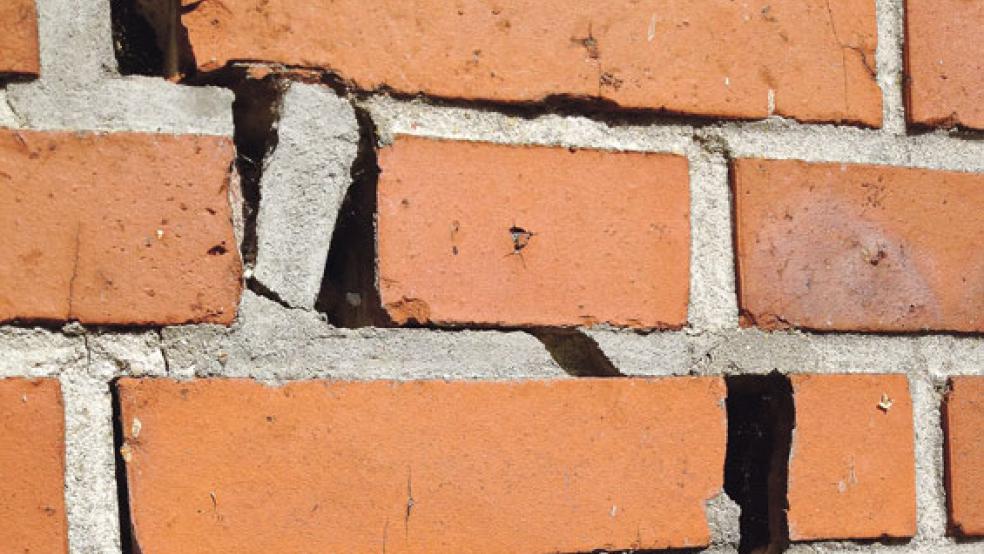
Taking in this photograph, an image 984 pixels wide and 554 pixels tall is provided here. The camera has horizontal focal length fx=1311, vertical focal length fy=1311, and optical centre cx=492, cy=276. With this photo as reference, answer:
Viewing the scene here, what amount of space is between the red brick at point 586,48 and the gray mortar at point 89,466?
0.17 meters

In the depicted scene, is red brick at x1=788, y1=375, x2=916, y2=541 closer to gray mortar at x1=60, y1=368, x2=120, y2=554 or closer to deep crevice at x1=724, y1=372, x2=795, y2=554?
deep crevice at x1=724, y1=372, x2=795, y2=554

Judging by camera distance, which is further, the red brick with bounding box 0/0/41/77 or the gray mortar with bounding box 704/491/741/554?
the gray mortar with bounding box 704/491/741/554

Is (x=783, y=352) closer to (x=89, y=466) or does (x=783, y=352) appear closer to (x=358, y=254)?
(x=358, y=254)

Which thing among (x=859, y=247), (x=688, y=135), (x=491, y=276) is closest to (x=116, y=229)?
(x=491, y=276)

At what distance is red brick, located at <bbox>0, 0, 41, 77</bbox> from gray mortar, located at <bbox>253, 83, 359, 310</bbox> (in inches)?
4.9

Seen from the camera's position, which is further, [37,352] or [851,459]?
[851,459]

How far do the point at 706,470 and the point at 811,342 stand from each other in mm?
99

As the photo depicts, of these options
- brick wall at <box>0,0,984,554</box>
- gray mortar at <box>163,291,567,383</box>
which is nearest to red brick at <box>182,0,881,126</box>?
brick wall at <box>0,0,984,554</box>

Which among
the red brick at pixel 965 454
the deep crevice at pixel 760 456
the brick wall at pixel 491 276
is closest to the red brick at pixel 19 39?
the brick wall at pixel 491 276

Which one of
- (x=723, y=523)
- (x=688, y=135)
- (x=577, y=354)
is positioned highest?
(x=688, y=135)

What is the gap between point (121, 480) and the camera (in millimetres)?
637

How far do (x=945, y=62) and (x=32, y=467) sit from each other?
0.56m

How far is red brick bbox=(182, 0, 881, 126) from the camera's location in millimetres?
662

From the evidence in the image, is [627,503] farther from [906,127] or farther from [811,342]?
[906,127]
